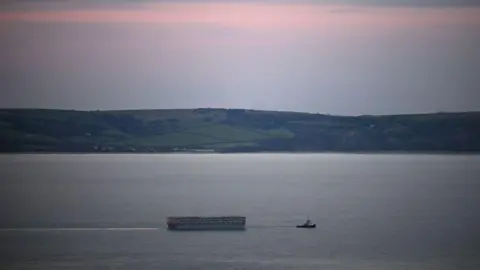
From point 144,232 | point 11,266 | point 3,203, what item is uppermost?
point 3,203

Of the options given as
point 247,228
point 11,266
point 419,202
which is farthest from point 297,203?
point 11,266

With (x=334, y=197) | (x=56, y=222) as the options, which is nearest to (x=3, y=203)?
(x=56, y=222)

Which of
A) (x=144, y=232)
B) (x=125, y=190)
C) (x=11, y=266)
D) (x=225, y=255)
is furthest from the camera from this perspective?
(x=125, y=190)

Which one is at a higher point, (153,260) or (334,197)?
(334,197)

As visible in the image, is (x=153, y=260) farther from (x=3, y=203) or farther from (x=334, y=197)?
(x=334, y=197)

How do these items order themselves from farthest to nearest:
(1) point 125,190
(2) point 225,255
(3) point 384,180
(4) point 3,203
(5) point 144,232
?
(3) point 384,180 → (1) point 125,190 → (4) point 3,203 → (5) point 144,232 → (2) point 225,255

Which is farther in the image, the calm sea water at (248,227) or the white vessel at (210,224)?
the white vessel at (210,224)

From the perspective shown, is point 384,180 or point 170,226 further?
point 384,180

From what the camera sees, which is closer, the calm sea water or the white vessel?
the calm sea water
